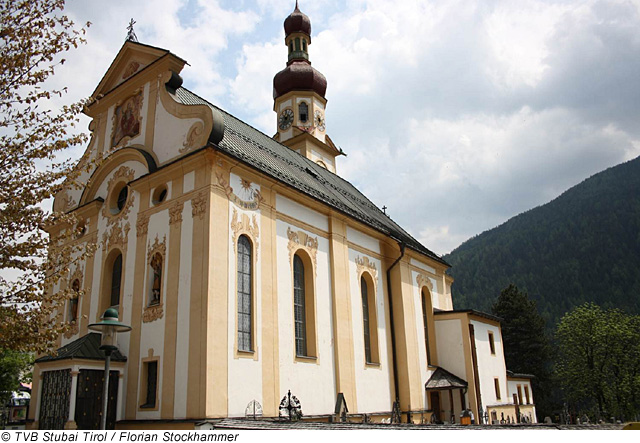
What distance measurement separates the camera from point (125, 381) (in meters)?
16.1

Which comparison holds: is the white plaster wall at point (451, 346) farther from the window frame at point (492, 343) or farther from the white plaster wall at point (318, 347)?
the white plaster wall at point (318, 347)

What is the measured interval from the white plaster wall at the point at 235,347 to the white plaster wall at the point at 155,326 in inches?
77.7

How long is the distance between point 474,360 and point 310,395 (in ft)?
36.6

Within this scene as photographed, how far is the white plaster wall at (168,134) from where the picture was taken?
17.5 meters

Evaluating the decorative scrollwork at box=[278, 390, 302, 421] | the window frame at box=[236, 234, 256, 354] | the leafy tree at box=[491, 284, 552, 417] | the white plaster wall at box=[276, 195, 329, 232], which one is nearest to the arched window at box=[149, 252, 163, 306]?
the window frame at box=[236, 234, 256, 354]

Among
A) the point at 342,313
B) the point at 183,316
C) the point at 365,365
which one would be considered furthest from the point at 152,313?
the point at 365,365

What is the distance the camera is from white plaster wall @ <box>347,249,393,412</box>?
20.8 metres

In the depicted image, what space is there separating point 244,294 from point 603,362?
1612 inches

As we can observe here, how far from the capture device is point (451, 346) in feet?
87.8

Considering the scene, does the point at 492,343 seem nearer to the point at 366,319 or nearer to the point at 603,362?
the point at 366,319

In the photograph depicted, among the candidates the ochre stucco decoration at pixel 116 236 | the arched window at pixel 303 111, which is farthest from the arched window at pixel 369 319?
the arched window at pixel 303 111
